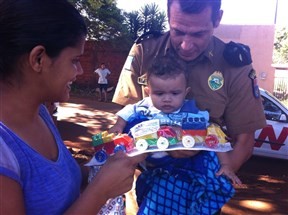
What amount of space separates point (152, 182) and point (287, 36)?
31957 millimetres

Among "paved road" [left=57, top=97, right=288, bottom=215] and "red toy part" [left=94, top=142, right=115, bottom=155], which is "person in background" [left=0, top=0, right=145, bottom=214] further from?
"paved road" [left=57, top=97, right=288, bottom=215]

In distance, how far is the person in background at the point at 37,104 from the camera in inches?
42.9

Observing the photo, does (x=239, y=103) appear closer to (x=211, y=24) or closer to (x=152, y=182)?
(x=211, y=24)

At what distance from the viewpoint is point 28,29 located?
109 centimetres

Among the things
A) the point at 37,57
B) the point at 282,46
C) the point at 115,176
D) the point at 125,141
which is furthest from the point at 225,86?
the point at 282,46

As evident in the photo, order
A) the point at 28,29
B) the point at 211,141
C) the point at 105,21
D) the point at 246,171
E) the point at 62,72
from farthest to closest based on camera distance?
→ 1. the point at 105,21
2. the point at 246,171
3. the point at 211,141
4. the point at 62,72
5. the point at 28,29

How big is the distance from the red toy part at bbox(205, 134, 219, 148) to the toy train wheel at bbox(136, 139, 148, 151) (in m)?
0.32

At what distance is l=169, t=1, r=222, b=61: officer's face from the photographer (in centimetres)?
200

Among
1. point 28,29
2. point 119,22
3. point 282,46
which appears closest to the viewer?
point 28,29

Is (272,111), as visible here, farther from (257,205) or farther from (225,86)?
(225,86)

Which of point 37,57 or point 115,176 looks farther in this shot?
point 115,176

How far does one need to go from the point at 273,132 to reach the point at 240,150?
4780 mm

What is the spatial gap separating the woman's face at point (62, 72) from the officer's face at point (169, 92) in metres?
0.77

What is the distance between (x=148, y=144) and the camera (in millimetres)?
1723
